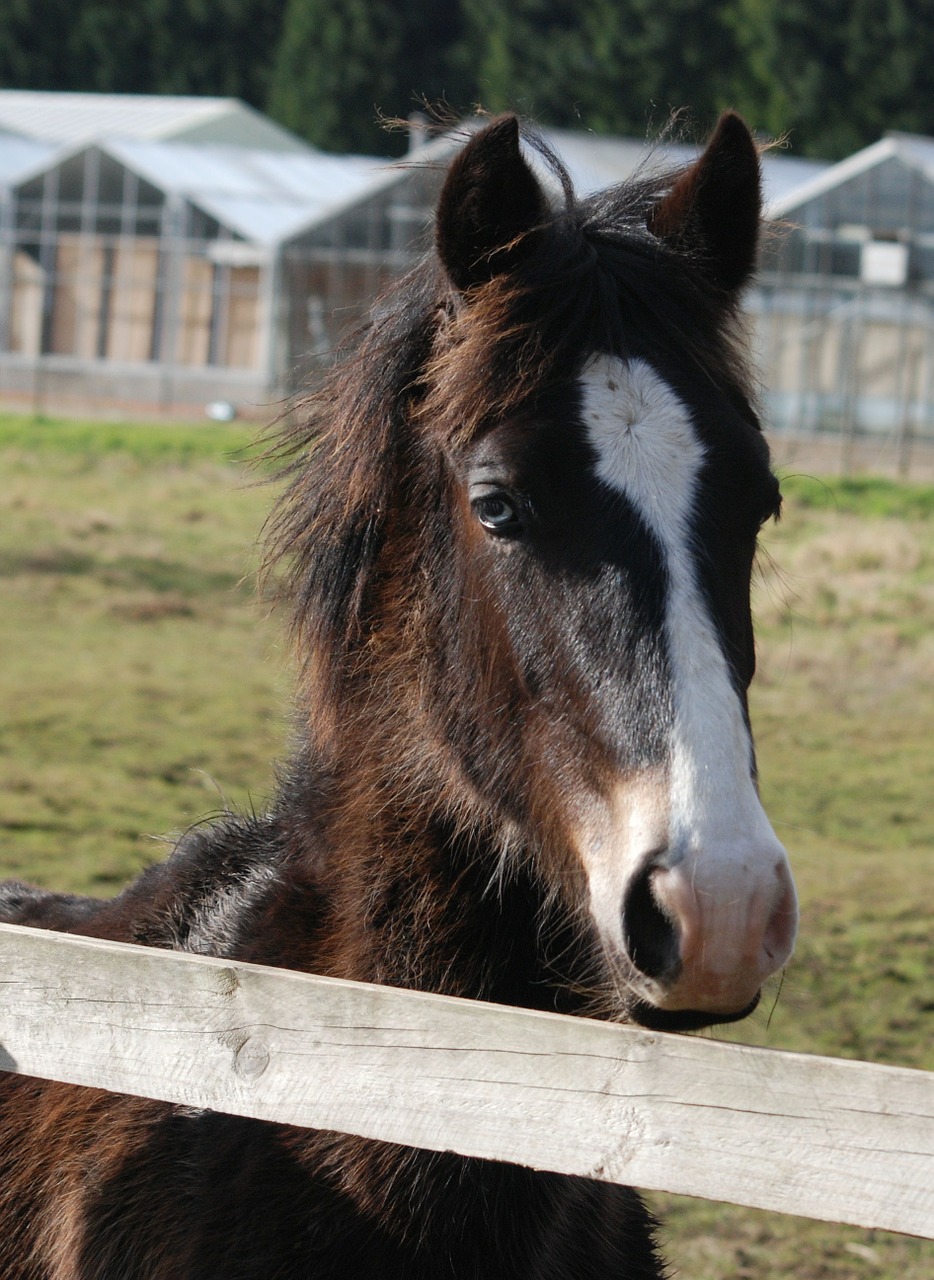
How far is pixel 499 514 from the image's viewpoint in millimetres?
2252

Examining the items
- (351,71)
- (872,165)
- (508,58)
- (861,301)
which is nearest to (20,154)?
(351,71)

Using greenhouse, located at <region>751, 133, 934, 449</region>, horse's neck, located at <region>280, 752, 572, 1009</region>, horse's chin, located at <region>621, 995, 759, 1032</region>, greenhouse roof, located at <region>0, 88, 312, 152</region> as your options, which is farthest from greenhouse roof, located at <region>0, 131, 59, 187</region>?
horse's chin, located at <region>621, 995, 759, 1032</region>

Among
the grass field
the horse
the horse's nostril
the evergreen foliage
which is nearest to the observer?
the horse's nostril

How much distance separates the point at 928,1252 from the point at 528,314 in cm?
362

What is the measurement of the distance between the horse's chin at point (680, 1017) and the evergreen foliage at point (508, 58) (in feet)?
140

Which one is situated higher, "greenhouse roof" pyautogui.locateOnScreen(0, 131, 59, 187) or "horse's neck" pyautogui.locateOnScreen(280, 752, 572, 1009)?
"greenhouse roof" pyautogui.locateOnScreen(0, 131, 59, 187)

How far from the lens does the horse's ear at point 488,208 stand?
2.36 meters

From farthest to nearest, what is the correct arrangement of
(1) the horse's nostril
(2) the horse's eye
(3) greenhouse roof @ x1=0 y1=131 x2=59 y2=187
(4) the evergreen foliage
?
(4) the evergreen foliage
(3) greenhouse roof @ x1=0 y1=131 x2=59 y2=187
(2) the horse's eye
(1) the horse's nostril

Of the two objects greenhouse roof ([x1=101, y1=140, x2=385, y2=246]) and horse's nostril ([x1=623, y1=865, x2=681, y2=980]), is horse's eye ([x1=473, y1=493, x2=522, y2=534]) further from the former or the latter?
greenhouse roof ([x1=101, y1=140, x2=385, y2=246])

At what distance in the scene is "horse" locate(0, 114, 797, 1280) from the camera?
6.49 ft

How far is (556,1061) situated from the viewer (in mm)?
1888

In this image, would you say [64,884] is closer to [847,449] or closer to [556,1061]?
[556,1061]

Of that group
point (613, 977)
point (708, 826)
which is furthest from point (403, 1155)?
point (708, 826)

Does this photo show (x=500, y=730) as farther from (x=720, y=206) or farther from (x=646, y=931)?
(x=720, y=206)
